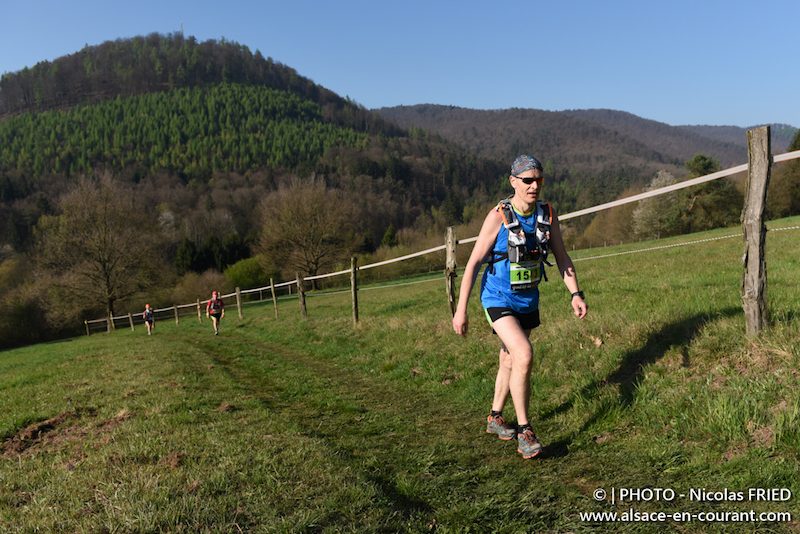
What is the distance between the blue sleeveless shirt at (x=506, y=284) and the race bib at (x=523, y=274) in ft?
0.12

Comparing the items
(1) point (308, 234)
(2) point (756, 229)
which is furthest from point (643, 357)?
(1) point (308, 234)

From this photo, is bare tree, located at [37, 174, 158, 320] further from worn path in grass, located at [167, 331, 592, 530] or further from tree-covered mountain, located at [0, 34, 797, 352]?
worn path in grass, located at [167, 331, 592, 530]

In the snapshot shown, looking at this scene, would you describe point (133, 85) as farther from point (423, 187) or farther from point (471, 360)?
→ point (471, 360)

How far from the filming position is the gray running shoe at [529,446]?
3.61m

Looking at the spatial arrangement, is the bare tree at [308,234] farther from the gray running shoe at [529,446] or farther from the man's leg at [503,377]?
the gray running shoe at [529,446]

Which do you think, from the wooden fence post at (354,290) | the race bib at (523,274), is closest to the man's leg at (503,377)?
the race bib at (523,274)

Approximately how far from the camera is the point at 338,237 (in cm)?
4316

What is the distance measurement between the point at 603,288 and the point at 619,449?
6.20 meters

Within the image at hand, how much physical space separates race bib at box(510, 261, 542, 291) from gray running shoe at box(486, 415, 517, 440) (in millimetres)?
1307

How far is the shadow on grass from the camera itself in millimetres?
4452

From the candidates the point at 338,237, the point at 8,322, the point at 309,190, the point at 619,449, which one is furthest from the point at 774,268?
the point at 8,322

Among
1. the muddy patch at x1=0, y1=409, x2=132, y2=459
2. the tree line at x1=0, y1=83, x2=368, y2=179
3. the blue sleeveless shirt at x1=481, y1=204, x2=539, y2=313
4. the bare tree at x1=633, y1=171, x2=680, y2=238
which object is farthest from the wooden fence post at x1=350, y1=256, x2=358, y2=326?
the tree line at x1=0, y1=83, x2=368, y2=179

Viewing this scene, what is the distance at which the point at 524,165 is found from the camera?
12.4 feet

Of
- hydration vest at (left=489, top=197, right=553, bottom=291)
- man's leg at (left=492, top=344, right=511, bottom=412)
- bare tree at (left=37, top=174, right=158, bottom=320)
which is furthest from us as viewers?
bare tree at (left=37, top=174, right=158, bottom=320)
